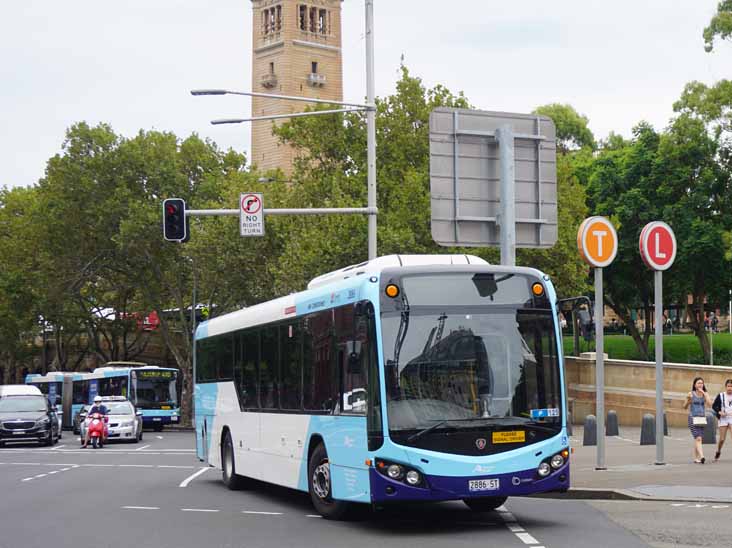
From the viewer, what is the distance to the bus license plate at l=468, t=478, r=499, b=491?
44.3 ft

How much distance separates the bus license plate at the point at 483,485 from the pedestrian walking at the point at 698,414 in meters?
8.73

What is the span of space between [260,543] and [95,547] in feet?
5.37

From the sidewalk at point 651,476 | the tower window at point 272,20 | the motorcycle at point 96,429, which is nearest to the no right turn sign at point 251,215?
the sidewalk at point 651,476

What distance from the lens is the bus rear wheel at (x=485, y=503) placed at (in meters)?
15.8

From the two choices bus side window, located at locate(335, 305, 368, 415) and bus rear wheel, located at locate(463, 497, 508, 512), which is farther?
bus rear wheel, located at locate(463, 497, 508, 512)

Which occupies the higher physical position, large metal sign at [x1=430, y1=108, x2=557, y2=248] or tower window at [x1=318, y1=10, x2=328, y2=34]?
tower window at [x1=318, y1=10, x2=328, y2=34]

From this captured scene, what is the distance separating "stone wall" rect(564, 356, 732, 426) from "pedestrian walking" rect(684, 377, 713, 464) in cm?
1383

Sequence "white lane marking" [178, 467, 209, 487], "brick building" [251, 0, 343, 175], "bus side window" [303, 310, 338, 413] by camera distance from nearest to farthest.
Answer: "bus side window" [303, 310, 338, 413]
"white lane marking" [178, 467, 209, 487]
"brick building" [251, 0, 343, 175]

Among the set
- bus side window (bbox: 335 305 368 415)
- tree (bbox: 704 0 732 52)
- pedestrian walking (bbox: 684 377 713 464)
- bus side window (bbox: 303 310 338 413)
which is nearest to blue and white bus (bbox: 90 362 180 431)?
tree (bbox: 704 0 732 52)

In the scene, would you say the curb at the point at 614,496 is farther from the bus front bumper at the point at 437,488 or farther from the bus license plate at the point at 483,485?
the bus license plate at the point at 483,485

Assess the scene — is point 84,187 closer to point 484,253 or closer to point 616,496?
point 484,253

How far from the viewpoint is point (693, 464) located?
21391 millimetres

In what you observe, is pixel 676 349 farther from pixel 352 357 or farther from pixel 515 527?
pixel 352 357

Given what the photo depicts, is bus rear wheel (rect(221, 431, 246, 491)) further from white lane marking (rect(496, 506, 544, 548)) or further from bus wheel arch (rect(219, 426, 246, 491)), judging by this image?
white lane marking (rect(496, 506, 544, 548))
